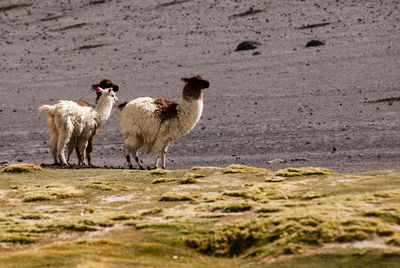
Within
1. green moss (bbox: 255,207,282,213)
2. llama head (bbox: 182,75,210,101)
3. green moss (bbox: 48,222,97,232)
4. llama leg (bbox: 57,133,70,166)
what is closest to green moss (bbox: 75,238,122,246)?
green moss (bbox: 48,222,97,232)

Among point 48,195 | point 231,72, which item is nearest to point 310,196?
point 48,195

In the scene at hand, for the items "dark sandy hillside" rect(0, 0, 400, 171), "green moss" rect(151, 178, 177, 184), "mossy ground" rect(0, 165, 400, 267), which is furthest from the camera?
"dark sandy hillside" rect(0, 0, 400, 171)

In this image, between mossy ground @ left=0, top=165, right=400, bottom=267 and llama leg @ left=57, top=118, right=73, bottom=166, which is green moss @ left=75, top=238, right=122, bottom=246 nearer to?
mossy ground @ left=0, top=165, right=400, bottom=267

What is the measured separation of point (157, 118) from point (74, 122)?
2360mm

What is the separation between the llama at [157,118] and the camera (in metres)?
15.5

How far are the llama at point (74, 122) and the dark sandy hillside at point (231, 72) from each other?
4.14 m

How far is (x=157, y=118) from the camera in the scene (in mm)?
15500

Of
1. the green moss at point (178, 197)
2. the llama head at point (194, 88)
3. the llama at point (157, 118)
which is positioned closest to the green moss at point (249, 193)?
the green moss at point (178, 197)

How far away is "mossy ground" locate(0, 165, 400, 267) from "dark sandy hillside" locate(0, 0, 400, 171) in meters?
8.07

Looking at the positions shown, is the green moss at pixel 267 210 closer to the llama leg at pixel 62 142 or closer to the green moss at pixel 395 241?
the green moss at pixel 395 241

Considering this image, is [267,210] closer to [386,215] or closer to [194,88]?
[386,215]

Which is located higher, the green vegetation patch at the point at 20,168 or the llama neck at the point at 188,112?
the llama neck at the point at 188,112

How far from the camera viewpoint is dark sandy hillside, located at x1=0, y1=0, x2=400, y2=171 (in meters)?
22.0

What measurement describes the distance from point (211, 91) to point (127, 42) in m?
18.8
